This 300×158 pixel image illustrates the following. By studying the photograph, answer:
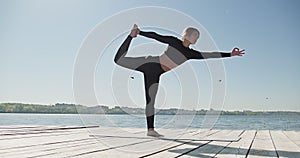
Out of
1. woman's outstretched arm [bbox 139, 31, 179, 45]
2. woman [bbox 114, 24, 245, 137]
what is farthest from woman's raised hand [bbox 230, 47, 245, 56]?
woman's outstretched arm [bbox 139, 31, 179, 45]

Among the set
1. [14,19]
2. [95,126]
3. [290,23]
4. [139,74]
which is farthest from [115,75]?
[290,23]

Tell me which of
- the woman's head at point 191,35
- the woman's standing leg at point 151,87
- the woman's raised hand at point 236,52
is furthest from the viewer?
the woman's standing leg at point 151,87

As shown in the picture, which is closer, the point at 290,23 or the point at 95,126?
the point at 95,126

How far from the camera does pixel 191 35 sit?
13.3 ft

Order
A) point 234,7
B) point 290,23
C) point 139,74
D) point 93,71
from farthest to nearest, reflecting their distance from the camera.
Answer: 1. point 290,23
2. point 234,7
3. point 139,74
4. point 93,71

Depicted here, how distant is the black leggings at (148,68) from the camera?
4039 mm

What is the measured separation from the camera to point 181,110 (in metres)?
4.53

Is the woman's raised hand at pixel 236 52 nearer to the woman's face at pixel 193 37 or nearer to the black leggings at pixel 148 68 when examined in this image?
A: the woman's face at pixel 193 37

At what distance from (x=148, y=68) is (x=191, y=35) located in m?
0.69

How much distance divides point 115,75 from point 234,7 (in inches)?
205

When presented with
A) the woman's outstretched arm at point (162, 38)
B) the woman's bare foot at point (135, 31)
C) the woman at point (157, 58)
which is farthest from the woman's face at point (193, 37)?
the woman's bare foot at point (135, 31)

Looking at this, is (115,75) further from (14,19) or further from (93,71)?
(14,19)

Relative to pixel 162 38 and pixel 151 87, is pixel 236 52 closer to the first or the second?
pixel 162 38

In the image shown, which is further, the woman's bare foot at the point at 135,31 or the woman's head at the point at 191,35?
the woman's head at the point at 191,35
